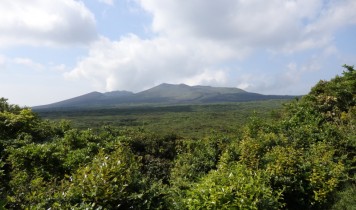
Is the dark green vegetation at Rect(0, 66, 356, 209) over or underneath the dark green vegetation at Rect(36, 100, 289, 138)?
over

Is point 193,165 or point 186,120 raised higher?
point 193,165

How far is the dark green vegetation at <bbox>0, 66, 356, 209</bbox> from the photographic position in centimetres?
644

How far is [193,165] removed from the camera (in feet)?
37.8

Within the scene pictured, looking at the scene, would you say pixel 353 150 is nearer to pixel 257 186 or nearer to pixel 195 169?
pixel 195 169

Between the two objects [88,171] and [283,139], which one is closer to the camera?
[88,171]

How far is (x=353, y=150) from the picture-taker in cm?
1228

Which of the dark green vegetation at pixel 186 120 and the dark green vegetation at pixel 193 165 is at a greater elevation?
the dark green vegetation at pixel 193 165

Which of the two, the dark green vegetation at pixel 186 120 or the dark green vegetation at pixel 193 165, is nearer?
the dark green vegetation at pixel 193 165

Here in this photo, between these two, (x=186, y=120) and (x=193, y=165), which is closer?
(x=193, y=165)

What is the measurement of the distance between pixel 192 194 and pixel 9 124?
9.65 meters

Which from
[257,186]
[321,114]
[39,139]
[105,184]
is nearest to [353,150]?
[321,114]

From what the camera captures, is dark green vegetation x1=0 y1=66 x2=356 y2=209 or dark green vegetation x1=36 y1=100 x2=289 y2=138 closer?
dark green vegetation x1=0 y1=66 x2=356 y2=209

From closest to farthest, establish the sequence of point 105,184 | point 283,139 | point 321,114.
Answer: point 105,184 < point 283,139 < point 321,114

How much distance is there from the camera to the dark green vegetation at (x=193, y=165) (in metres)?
6.44
